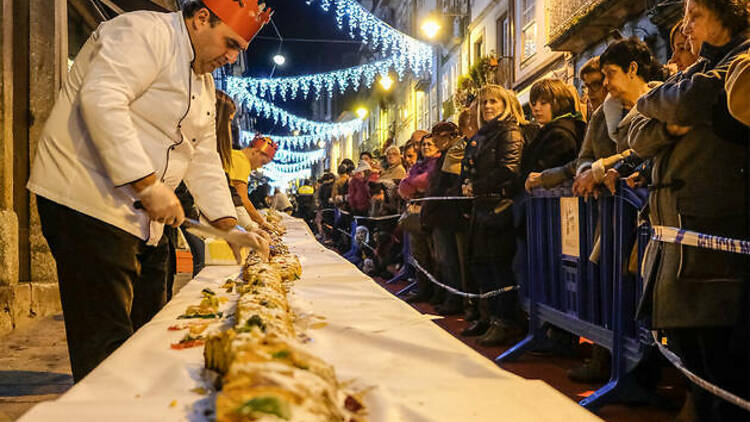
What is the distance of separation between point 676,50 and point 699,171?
181cm

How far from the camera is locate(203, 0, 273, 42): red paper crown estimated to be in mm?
2580

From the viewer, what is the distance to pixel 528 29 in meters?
16.8

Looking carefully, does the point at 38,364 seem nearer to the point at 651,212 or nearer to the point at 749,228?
the point at 651,212

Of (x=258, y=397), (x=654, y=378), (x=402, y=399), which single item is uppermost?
(x=258, y=397)

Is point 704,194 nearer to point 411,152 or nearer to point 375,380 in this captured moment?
point 375,380

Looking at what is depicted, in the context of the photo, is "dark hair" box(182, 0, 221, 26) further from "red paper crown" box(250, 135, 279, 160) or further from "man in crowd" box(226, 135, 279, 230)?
"red paper crown" box(250, 135, 279, 160)

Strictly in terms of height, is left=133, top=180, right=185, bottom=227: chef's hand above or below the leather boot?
above

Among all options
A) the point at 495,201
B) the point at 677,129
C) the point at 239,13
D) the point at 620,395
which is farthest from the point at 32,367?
the point at 677,129

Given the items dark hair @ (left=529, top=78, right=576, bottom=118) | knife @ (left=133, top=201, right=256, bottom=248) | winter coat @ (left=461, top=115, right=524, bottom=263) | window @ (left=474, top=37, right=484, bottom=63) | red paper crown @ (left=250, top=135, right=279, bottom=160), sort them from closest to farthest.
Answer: knife @ (left=133, top=201, right=256, bottom=248) < dark hair @ (left=529, top=78, right=576, bottom=118) < winter coat @ (left=461, top=115, right=524, bottom=263) < red paper crown @ (left=250, top=135, right=279, bottom=160) < window @ (left=474, top=37, right=484, bottom=63)

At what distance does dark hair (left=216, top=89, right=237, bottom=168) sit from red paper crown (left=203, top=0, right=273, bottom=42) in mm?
2002

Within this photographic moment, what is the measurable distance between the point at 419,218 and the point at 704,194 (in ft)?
17.5

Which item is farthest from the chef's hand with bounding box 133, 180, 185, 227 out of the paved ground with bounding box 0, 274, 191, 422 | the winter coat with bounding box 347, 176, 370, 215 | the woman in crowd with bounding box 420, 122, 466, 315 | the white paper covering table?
the winter coat with bounding box 347, 176, 370, 215

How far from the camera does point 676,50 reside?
4.25 meters

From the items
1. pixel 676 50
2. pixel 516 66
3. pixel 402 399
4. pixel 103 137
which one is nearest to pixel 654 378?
pixel 676 50
